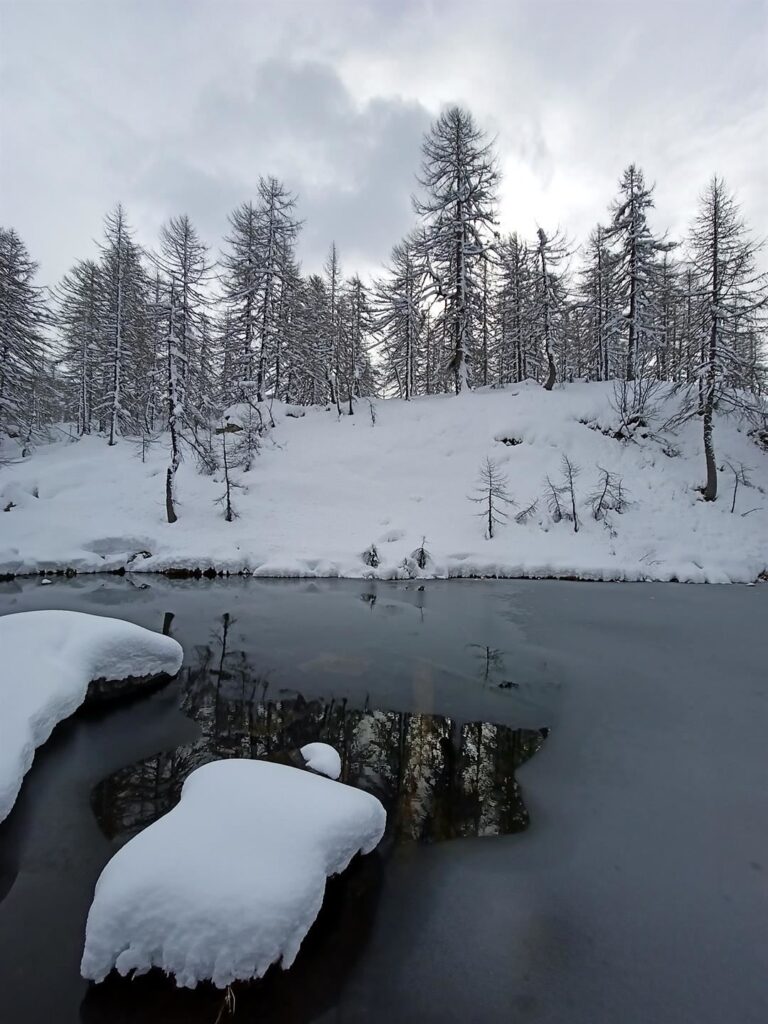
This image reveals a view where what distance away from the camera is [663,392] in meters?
24.1

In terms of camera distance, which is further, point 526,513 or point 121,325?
point 121,325

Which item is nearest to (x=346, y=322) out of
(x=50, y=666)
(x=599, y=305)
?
(x=599, y=305)

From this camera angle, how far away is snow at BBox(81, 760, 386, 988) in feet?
9.43

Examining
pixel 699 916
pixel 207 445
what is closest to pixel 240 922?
pixel 699 916

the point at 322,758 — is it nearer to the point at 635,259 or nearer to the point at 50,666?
the point at 50,666

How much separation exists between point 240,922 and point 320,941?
32.8 inches

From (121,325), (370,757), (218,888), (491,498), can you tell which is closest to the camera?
(218,888)

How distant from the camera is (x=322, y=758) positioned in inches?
218

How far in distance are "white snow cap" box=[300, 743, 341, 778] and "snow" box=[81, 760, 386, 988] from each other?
4.98 ft

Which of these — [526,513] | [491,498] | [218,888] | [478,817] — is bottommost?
[478,817]

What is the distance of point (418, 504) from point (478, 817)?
15.8 m

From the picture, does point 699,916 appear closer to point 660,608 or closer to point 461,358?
point 660,608

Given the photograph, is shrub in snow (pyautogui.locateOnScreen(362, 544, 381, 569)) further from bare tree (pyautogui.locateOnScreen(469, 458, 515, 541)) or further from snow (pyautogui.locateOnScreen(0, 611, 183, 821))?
snow (pyautogui.locateOnScreen(0, 611, 183, 821))

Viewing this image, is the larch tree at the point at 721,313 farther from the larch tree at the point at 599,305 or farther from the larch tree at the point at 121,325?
the larch tree at the point at 121,325
